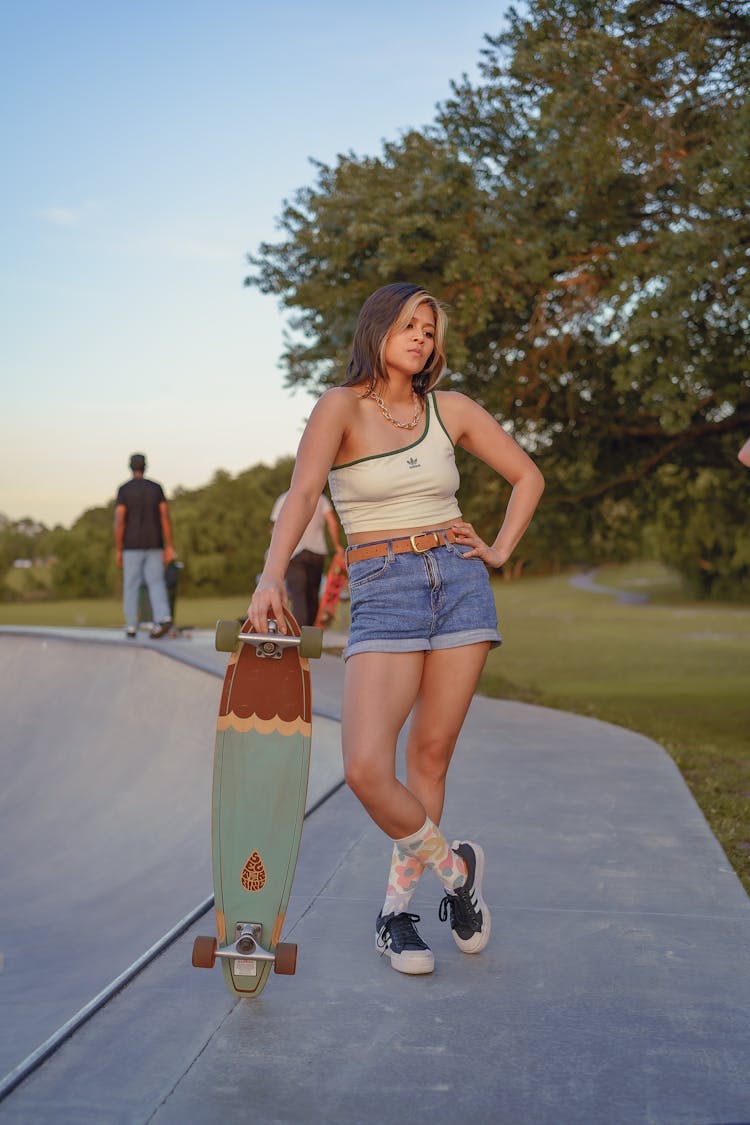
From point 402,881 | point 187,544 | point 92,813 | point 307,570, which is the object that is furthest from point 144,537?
point 187,544

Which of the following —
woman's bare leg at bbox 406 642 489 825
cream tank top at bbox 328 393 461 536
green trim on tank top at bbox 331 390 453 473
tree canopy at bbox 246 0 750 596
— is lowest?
woman's bare leg at bbox 406 642 489 825

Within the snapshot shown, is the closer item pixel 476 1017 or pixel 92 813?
pixel 476 1017

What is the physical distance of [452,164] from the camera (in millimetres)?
11320

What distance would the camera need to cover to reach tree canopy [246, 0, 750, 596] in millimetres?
10328

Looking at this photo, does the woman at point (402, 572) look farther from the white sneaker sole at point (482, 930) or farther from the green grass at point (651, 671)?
the green grass at point (651, 671)

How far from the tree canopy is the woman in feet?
21.8

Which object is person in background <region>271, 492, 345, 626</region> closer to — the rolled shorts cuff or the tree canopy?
the tree canopy

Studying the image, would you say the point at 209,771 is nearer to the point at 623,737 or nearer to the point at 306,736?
the point at 623,737

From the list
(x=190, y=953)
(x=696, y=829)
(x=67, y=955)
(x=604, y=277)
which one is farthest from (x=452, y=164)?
(x=190, y=953)

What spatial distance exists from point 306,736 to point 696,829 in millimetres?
2915

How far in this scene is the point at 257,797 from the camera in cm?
337

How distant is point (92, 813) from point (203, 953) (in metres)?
5.30

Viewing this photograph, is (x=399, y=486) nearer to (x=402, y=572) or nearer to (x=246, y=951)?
(x=402, y=572)

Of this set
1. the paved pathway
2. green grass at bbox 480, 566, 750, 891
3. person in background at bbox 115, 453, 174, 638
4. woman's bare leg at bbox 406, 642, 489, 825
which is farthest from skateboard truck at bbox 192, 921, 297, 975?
person in background at bbox 115, 453, 174, 638
